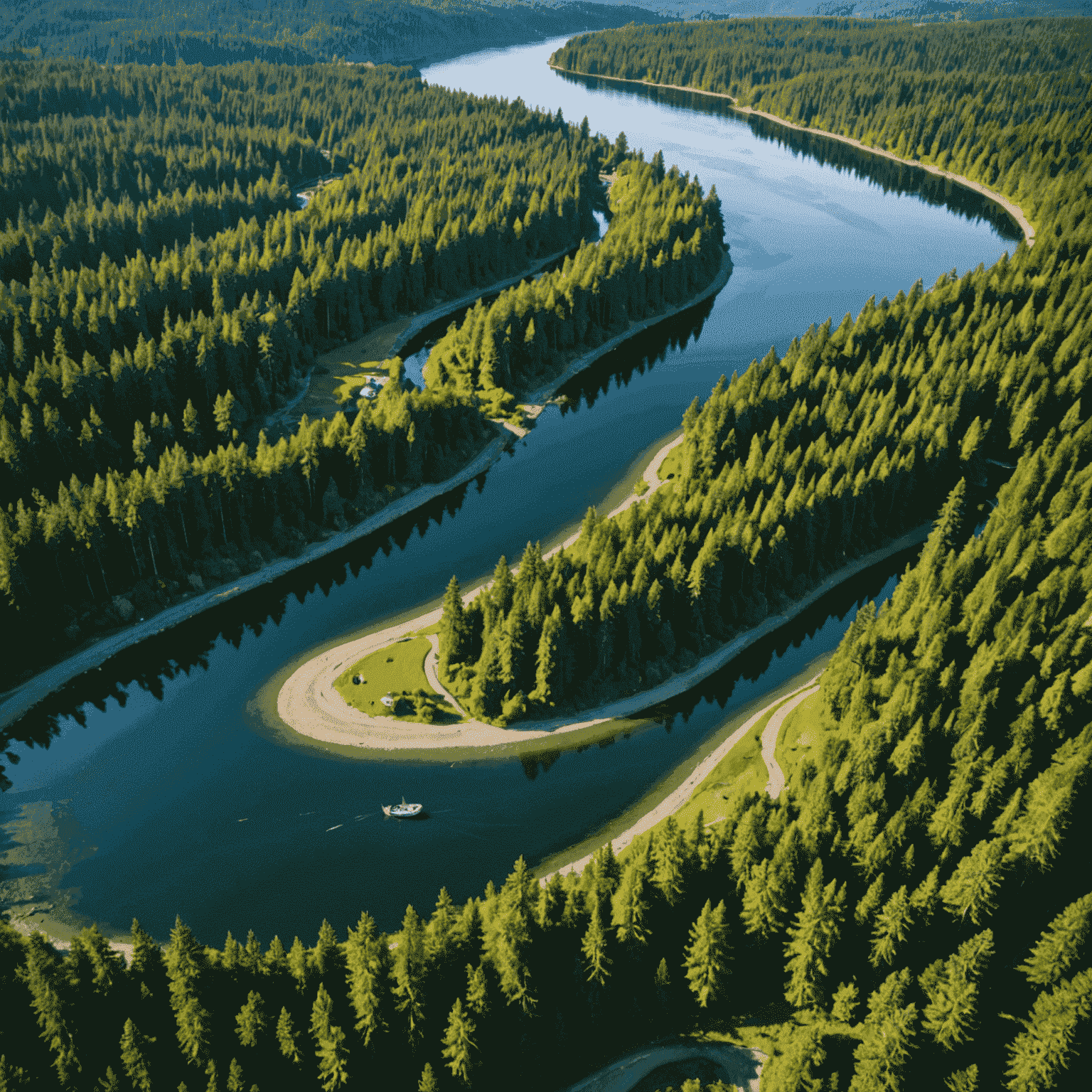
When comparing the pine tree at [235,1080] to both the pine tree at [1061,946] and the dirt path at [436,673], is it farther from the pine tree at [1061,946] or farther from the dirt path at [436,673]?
the pine tree at [1061,946]

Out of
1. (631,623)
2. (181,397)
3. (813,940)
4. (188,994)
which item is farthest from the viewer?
(181,397)

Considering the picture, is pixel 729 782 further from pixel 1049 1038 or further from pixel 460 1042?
pixel 460 1042

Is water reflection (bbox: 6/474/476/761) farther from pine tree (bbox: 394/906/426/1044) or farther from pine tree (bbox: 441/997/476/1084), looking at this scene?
pine tree (bbox: 441/997/476/1084)

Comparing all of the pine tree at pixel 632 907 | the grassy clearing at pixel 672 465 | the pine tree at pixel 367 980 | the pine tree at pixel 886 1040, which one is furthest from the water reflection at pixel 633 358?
the pine tree at pixel 886 1040

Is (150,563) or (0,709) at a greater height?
(150,563)

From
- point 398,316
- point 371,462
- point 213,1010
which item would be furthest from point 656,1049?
point 398,316

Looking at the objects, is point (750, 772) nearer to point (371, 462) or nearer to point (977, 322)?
point (371, 462)

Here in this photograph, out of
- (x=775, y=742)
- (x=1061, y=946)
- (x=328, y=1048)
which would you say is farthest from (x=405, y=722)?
(x=1061, y=946)
